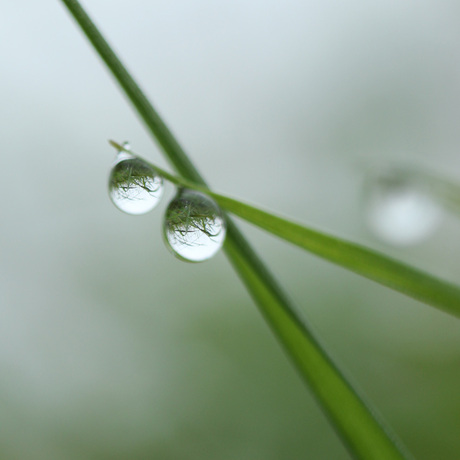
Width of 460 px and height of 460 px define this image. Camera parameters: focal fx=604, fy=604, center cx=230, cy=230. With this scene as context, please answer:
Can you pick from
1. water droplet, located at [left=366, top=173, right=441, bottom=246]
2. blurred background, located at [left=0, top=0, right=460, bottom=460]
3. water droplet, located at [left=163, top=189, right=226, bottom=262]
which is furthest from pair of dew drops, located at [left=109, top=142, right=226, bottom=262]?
blurred background, located at [left=0, top=0, right=460, bottom=460]

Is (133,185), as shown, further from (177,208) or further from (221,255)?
(221,255)

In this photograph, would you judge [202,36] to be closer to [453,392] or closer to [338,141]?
[338,141]

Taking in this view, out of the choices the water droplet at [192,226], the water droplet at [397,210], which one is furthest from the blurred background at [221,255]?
the water droplet at [192,226]

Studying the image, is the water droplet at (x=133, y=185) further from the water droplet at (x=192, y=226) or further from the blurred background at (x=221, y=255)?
the blurred background at (x=221, y=255)

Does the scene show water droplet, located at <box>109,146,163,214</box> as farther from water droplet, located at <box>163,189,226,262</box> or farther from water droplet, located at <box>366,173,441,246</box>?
water droplet, located at <box>366,173,441,246</box>

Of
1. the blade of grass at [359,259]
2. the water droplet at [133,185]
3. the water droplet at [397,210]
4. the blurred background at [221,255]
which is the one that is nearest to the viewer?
the blade of grass at [359,259]

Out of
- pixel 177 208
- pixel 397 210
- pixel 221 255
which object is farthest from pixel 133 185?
pixel 221 255
